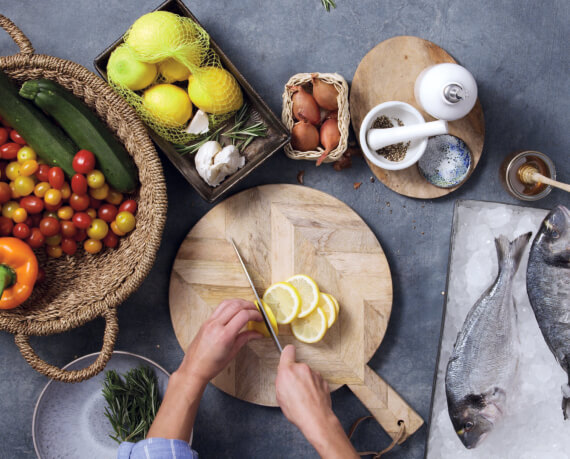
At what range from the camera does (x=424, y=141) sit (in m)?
1.30

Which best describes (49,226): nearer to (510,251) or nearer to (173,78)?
(173,78)

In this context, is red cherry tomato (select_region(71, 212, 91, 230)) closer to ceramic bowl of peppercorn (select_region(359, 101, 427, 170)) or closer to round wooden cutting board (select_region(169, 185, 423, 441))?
round wooden cutting board (select_region(169, 185, 423, 441))

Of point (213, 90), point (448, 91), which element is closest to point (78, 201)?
point (213, 90)

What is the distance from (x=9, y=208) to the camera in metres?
1.23

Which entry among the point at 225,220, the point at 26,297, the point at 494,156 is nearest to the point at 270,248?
the point at 225,220

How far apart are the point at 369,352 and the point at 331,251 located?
304mm

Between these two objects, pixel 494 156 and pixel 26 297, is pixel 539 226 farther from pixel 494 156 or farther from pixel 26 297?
pixel 26 297

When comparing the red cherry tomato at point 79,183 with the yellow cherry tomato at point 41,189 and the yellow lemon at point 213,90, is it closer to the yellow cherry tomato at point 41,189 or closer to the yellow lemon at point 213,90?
the yellow cherry tomato at point 41,189

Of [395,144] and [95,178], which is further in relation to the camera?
[395,144]

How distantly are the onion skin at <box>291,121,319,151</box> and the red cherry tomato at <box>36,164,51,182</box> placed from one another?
A: 0.63 metres

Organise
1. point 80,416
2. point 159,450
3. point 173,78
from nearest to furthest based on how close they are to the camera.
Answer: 1. point 159,450
2. point 173,78
3. point 80,416

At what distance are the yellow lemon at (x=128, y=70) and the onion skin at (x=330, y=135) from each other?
0.46 metres

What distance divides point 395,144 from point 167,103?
2.02 ft

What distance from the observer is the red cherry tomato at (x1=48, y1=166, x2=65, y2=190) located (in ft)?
3.95
